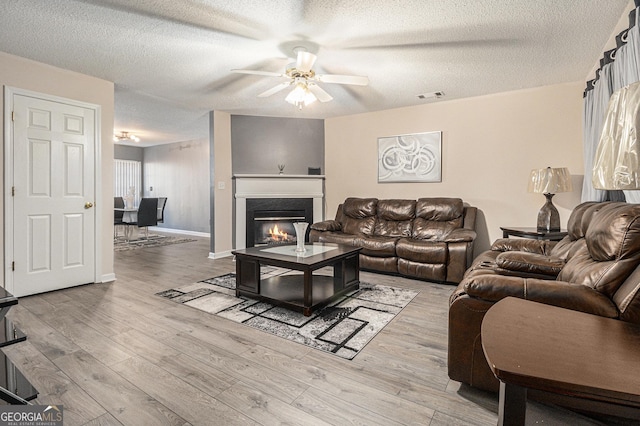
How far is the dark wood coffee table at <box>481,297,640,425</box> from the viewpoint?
686 millimetres

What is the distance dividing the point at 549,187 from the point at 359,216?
2460 millimetres

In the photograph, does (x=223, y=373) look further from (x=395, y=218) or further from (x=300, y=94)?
(x=395, y=218)

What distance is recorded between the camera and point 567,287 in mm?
1426

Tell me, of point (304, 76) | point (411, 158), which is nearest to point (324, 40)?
point (304, 76)

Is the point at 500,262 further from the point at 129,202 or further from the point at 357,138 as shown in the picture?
the point at 129,202

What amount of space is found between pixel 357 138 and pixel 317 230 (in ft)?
5.94

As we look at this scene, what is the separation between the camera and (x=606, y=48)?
2852 millimetres

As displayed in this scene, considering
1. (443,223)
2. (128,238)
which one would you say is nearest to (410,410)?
(443,223)

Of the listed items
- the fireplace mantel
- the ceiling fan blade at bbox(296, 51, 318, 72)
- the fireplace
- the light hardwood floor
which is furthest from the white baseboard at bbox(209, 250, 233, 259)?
the ceiling fan blade at bbox(296, 51, 318, 72)

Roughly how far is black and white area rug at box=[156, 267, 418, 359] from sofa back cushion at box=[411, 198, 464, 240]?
46.1 inches

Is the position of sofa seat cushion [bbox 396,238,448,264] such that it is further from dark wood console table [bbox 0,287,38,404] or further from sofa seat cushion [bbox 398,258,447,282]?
dark wood console table [bbox 0,287,38,404]

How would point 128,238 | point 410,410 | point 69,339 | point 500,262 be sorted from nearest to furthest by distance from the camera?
1. point 410,410
2. point 500,262
3. point 69,339
4. point 128,238

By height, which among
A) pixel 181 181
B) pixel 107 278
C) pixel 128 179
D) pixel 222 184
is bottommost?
pixel 107 278

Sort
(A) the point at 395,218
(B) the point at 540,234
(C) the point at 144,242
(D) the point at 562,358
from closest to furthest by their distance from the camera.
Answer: (D) the point at 562,358, (B) the point at 540,234, (A) the point at 395,218, (C) the point at 144,242
